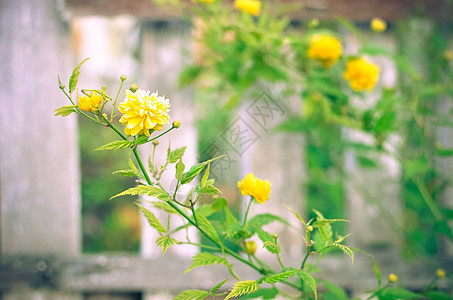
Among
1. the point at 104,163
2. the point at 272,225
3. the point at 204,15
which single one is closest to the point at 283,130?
the point at 272,225

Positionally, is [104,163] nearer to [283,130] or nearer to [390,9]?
[283,130]

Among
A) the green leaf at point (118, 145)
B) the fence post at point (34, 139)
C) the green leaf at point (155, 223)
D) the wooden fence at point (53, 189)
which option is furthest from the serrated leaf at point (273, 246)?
the fence post at point (34, 139)

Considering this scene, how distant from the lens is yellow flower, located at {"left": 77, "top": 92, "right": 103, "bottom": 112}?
559mm

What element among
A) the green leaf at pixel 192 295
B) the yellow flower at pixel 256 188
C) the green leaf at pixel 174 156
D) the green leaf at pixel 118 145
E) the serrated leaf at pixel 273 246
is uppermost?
the green leaf at pixel 118 145

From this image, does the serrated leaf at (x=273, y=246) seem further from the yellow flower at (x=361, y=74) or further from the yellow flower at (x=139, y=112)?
the yellow flower at (x=361, y=74)

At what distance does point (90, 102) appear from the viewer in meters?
0.56

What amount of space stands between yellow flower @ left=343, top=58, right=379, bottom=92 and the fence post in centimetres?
93

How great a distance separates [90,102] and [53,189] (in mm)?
849

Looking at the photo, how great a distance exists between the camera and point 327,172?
5.20ft

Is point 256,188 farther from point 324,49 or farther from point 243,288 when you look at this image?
point 324,49

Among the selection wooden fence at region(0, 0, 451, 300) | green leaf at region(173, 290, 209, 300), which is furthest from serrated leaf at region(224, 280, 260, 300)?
wooden fence at region(0, 0, 451, 300)

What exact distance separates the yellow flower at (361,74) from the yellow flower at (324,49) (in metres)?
0.06

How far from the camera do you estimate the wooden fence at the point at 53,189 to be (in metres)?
1.24

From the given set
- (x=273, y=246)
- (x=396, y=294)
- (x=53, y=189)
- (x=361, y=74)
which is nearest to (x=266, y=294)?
(x=273, y=246)
